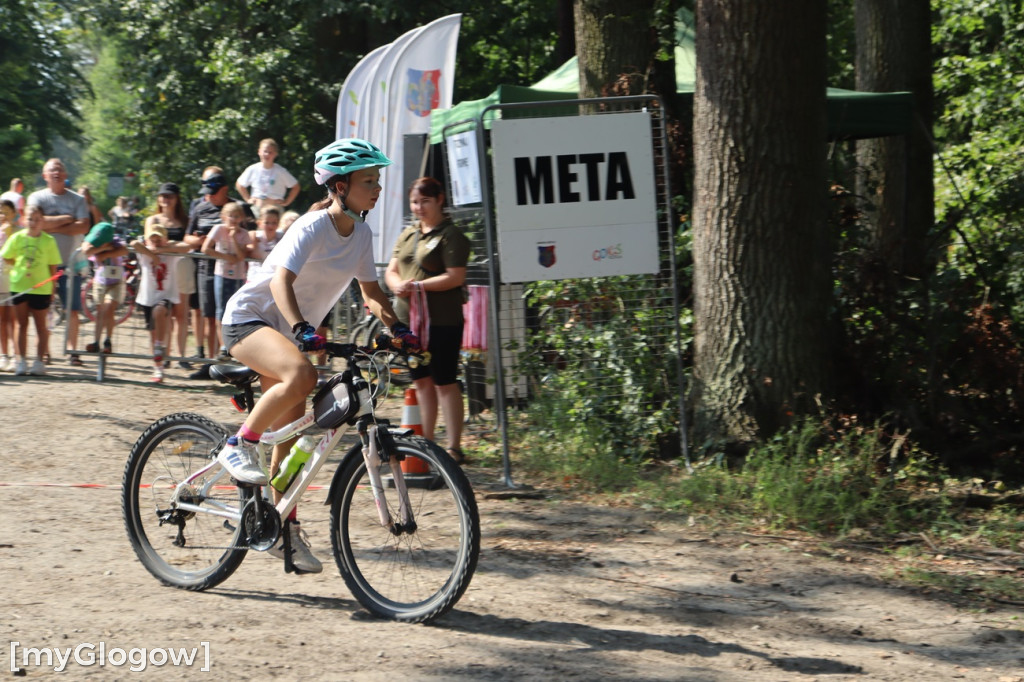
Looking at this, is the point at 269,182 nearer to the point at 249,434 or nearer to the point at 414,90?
the point at 414,90

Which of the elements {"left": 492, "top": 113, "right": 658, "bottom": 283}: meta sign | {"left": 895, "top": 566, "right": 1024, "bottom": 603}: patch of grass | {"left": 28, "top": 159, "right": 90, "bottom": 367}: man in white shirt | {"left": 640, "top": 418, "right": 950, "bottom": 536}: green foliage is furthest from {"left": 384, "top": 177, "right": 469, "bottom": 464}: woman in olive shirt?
{"left": 28, "top": 159, "right": 90, "bottom": 367}: man in white shirt

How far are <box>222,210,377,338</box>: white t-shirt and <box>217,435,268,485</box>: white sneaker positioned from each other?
0.54 metres

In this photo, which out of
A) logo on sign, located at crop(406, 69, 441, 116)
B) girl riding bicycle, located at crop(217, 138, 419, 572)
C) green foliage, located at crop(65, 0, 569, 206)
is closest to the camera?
girl riding bicycle, located at crop(217, 138, 419, 572)

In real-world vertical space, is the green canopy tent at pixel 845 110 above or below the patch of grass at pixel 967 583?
above

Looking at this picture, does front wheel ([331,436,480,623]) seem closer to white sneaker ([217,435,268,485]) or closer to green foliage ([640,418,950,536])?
white sneaker ([217,435,268,485])

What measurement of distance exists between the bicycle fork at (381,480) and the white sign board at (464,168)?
12.3 ft

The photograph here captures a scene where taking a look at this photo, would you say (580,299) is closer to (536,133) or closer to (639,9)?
(536,133)

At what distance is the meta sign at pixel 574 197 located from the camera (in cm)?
807

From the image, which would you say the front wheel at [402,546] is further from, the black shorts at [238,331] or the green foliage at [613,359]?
the green foliage at [613,359]

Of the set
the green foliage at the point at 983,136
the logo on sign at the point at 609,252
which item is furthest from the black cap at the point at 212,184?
the green foliage at the point at 983,136

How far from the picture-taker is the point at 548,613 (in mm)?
5465

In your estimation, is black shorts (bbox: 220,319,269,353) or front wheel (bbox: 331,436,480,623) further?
black shorts (bbox: 220,319,269,353)

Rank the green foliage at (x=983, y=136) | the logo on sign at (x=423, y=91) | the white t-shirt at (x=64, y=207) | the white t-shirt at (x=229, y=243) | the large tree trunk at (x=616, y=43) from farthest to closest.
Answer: the white t-shirt at (x=64, y=207) < the logo on sign at (x=423, y=91) < the white t-shirt at (x=229, y=243) < the large tree trunk at (x=616, y=43) < the green foliage at (x=983, y=136)

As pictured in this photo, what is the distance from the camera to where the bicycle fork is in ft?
17.1
